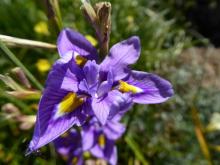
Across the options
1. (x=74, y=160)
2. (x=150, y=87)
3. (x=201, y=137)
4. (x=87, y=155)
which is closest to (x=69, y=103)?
(x=150, y=87)

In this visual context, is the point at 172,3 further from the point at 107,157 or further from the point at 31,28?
the point at 107,157

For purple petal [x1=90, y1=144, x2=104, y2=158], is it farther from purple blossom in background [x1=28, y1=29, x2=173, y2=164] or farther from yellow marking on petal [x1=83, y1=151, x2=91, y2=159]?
purple blossom in background [x1=28, y1=29, x2=173, y2=164]

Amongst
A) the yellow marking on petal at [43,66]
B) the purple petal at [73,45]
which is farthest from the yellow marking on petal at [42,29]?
the purple petal at [73,45]

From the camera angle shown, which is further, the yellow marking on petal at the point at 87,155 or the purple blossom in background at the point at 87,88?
the yellow marking on petal at the point at 87,155

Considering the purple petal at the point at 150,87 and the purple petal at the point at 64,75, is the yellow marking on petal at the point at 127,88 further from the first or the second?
the purple petal at the point at 64,75

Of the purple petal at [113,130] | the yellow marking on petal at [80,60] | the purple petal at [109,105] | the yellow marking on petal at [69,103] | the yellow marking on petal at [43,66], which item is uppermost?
the yellow marking on petal at [80,60]

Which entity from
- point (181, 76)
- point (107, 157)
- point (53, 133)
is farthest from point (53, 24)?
point (181, 76)

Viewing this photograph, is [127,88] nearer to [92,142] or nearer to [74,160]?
[92,142]

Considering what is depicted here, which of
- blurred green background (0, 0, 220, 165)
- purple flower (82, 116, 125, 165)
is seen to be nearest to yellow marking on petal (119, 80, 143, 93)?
purple flower (82, 116, 125, 165)
